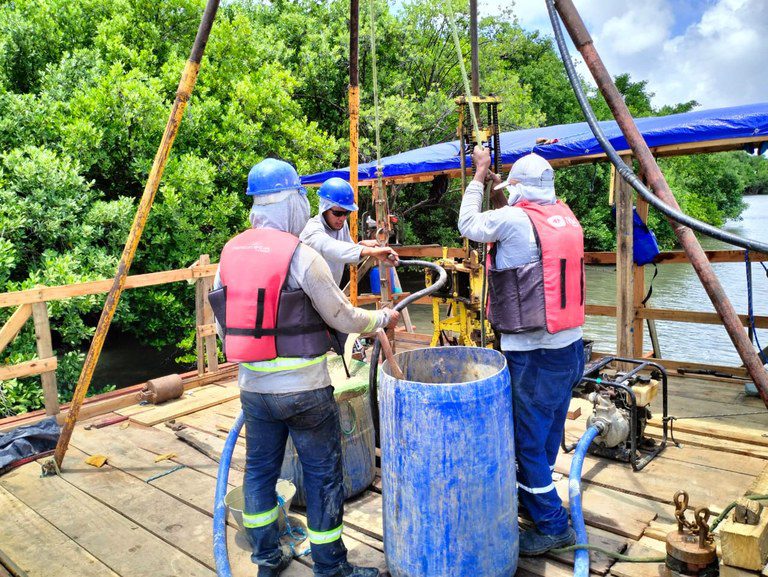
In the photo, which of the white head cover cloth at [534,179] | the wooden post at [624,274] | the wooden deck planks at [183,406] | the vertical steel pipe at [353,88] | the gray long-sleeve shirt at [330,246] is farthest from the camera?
the wooden post at [624,274]

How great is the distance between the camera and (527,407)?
285cm

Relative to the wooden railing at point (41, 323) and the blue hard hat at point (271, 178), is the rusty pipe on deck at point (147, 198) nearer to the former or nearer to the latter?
the wooden railing at point (41, 323)

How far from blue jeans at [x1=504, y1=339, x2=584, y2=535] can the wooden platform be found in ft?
0.84

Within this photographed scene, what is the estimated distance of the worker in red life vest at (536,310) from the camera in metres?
2.75

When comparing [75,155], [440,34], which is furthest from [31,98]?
[440,34]

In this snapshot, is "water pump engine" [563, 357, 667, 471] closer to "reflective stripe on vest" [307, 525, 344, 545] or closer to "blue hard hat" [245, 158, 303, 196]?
"reflective stripe on vest" [307, 525, 344, 545]

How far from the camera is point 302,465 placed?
2.72m

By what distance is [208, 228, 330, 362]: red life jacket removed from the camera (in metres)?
2.52

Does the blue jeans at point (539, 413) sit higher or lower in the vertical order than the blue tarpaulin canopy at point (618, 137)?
lower

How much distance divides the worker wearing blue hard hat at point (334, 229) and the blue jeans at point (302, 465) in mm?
1149

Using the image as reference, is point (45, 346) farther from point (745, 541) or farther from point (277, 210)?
point (745, 541)

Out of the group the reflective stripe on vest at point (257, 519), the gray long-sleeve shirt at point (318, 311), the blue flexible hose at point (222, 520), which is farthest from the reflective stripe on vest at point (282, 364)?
the reflective stripe on vest at point (257, 519)

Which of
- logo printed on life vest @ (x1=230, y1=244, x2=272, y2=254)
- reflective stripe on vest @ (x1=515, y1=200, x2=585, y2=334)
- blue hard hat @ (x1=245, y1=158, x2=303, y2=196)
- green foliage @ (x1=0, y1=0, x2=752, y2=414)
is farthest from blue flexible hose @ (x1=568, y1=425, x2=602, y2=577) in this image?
green foliage @ (x1=0, y1=0, x2=752, y2=414)

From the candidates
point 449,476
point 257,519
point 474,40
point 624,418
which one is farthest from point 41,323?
point 624,418
